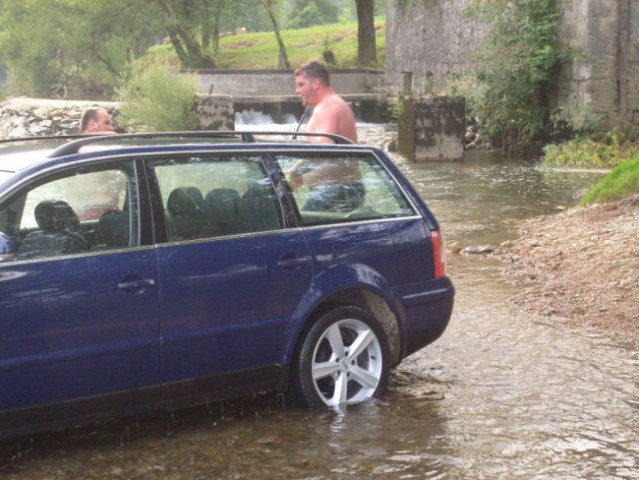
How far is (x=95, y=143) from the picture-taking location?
5.27m

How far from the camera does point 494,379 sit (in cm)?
639

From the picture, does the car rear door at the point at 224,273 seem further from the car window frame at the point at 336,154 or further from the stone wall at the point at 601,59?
the stone wall at the point at 601,59

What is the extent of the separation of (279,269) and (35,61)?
5390 centimetres

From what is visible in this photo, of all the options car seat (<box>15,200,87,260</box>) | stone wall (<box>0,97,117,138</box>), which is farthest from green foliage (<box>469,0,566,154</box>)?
car seat (<box>15,200,87,260</box>)

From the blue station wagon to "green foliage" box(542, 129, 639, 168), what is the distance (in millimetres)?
13202

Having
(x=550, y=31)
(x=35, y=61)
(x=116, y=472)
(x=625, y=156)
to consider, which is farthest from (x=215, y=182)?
(x=35, y=61)

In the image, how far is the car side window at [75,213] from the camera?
4738mm

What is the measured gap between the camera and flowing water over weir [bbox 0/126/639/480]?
4809 mm

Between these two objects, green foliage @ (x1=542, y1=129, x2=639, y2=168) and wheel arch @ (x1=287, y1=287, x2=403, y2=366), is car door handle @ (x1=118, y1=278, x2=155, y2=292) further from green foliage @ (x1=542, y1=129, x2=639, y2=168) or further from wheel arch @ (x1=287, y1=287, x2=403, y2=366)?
green foliage @ (x1=542, y1=129, x2=639, y2=168)

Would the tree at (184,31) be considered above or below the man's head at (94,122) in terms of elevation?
above

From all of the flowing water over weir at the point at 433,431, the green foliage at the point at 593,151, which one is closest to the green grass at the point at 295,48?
the green foliage at the point at 593,151

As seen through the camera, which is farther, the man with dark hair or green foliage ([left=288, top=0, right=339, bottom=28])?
green foliage ([left=288, top=0, right=339, bottom=28])

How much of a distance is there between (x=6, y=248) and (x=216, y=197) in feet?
4.21

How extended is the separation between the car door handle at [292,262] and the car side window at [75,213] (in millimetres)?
812
